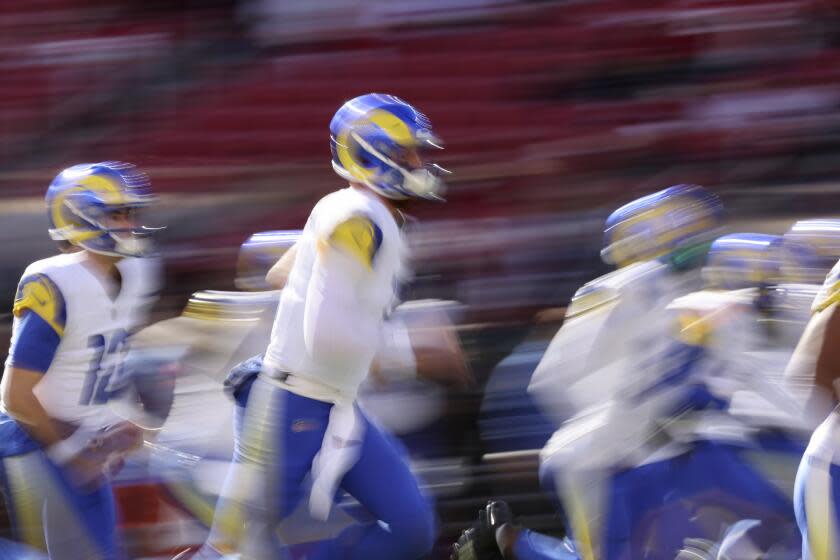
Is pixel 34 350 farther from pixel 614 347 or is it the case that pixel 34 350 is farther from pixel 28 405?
pixel 614 347

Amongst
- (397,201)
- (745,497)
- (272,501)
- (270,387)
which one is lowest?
(745,497)

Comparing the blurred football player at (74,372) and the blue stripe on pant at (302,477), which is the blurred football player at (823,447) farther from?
the blurred football player at (74,372)

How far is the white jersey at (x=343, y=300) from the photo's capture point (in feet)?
13.7

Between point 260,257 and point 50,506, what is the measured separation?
1.30m

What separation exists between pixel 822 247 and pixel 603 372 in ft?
4.89

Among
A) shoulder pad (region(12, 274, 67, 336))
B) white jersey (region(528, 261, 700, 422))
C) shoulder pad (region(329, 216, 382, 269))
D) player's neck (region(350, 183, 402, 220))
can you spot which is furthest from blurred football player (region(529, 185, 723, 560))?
shoulder pad (region(12, 274, 67, 336))

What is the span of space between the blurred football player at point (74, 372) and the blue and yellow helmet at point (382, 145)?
73cm

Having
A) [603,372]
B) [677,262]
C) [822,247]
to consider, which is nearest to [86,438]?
[603,372]

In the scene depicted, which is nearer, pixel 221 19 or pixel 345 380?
pixel 345 380

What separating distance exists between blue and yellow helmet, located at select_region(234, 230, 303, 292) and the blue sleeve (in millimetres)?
1084

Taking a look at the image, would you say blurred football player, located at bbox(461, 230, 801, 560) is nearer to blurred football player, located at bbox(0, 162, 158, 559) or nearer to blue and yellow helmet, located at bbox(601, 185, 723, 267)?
blue and yellow helmet, located at bbox(601, 185, 723, 267)

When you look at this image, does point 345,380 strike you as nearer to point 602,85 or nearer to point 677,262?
point 677,262

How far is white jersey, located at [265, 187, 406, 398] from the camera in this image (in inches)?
165

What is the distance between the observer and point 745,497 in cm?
484
